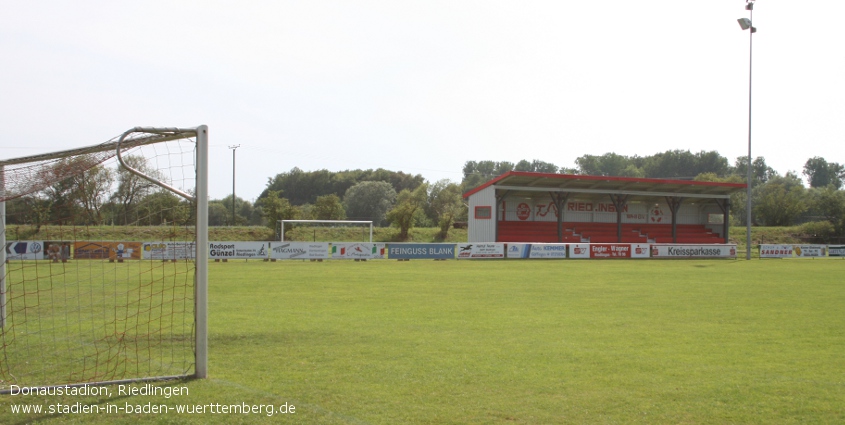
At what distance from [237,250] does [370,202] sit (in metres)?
51.9

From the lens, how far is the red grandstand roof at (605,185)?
42531mm

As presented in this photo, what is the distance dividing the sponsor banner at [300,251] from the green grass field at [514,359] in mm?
16383

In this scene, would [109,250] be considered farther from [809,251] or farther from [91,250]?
[809,251]

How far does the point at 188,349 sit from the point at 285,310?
427 cm

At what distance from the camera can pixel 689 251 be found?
139 ft

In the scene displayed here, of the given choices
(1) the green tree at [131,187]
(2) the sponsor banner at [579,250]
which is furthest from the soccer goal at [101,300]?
(2) the sponsor banner at [579,250]

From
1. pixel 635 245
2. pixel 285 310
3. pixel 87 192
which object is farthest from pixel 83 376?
pixel 635 245

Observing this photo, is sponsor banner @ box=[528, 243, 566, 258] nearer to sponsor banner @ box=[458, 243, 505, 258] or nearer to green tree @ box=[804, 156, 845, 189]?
sponsor banner @ box=[458, 243, 505, 258]

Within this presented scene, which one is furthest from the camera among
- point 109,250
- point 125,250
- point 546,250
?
point 546,250

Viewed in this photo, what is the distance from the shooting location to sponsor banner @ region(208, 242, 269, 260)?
107 ft

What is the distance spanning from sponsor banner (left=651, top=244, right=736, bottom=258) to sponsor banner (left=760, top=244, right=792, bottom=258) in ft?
8.33

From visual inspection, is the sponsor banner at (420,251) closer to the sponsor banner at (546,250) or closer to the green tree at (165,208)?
the sponsor banner at (546,250)

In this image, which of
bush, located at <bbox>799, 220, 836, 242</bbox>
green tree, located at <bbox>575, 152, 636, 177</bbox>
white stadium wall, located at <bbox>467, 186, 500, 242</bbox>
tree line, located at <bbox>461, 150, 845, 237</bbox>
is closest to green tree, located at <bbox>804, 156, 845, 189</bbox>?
tree line, located at <bbox>461, 150, 845, 237</bbox>

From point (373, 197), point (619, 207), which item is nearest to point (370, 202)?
point (373, 197)
